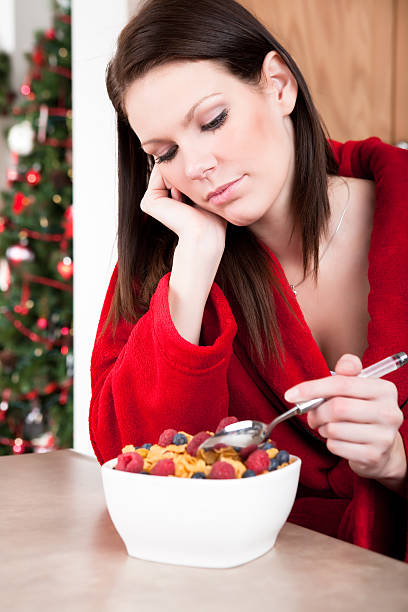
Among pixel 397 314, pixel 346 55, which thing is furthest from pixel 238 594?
pixel 346 55

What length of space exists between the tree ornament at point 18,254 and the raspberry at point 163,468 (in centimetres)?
282

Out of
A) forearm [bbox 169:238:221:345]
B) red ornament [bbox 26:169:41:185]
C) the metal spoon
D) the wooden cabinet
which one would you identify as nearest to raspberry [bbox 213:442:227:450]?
the metal spoon

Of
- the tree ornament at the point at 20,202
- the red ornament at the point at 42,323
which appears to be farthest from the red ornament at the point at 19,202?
the red ornament at the point at 42,323

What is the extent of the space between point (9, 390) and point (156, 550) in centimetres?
290

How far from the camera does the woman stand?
3.38 feet

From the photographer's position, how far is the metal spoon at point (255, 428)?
2.25 ft

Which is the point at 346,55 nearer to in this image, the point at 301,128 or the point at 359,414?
the point at 301,128

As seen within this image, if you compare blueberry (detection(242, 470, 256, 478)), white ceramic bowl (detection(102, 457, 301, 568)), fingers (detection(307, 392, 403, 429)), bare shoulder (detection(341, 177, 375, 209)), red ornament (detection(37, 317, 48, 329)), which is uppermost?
bare shoulder (detection(341, 177, 375, 209))

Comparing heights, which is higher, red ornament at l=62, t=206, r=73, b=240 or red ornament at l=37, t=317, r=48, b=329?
red ornament at l=62, t=206, r=73, b=240

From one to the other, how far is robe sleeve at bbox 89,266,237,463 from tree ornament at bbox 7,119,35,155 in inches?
97.0

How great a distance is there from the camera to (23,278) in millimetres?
3330

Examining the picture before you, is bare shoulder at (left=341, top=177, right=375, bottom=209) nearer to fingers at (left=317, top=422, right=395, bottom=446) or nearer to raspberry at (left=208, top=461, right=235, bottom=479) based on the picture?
fingers at (left=317, top=422, right=395, bottom=446)

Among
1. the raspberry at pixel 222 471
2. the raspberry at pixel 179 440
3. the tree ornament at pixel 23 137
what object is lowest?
the raspberry at pixel 179 440

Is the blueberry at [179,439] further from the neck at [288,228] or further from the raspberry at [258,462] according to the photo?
the neck at [288,228]
